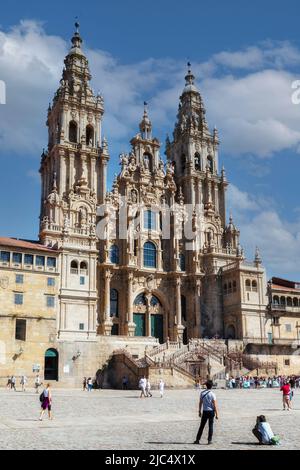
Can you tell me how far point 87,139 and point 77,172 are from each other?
5493 mm

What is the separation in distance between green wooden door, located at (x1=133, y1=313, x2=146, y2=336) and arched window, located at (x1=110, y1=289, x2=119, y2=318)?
2.34m

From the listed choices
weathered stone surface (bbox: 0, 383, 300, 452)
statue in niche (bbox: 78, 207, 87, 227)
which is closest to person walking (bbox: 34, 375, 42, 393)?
weathered stone surface (bbox: 0, 383, 300, 452)

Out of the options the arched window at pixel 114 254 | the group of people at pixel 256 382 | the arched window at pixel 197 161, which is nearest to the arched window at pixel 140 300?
the arched window at pixel 114 254

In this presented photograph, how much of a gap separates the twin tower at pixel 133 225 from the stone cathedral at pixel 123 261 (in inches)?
5.4

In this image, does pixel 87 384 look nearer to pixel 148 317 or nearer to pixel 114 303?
pixel 114 303

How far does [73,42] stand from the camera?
73.8m

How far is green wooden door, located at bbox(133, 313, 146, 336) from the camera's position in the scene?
215 ft

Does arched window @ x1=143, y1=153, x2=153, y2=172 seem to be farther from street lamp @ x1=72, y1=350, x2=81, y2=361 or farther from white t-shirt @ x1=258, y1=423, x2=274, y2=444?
white t-shirt @ x1=258, y1=423, x2=274, y2=444

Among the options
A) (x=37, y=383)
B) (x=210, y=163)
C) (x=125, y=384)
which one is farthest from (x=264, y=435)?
(x=210, y=163)

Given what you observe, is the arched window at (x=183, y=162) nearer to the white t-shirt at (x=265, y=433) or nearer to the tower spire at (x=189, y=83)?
the tower spire at (x=189, y=83)

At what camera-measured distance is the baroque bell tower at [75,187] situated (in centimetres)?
5625

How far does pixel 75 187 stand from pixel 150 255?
41.3 feet

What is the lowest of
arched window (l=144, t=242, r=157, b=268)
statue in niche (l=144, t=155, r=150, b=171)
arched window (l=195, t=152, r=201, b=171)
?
arched window (l=144, t=242, r=157, b=268)
